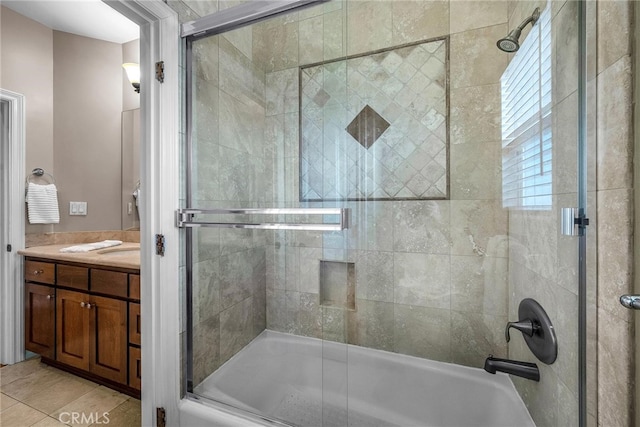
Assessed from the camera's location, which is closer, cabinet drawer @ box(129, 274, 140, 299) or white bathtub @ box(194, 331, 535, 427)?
white bathtub @ box(194, 331, 535, 427)

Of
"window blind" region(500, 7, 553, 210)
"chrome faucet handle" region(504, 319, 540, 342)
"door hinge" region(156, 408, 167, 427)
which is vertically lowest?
"door hinge" region(156, 408, 167, 427)

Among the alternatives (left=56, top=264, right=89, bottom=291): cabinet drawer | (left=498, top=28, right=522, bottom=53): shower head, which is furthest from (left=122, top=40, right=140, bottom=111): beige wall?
(left=498, top=28, right=522, bottom=53): shower head

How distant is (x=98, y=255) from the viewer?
1.92m

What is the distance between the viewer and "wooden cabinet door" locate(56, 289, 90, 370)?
5.90 feet

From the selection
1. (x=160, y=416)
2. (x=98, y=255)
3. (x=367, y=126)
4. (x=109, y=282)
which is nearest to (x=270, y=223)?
(x=367, y=126)

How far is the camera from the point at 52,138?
7.79 ft

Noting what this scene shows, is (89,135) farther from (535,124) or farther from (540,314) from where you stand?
(540,314)

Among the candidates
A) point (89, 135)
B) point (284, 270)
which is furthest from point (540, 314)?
point (89, 135)

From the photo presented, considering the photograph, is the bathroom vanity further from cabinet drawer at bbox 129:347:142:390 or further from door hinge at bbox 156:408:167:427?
door hinge at bbox 156:408:167:427

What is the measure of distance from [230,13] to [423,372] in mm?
1873

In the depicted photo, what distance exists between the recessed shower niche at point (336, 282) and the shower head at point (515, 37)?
43.0 inches

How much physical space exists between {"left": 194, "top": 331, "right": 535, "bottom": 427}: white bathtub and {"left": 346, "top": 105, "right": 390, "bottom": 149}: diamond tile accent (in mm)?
895

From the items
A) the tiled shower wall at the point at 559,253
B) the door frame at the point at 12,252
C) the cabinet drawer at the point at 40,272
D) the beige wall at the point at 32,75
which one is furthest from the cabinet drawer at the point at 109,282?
the tiled shower wall at the point at 559,253

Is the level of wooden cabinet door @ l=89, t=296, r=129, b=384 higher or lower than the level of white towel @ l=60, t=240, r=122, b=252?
lower
